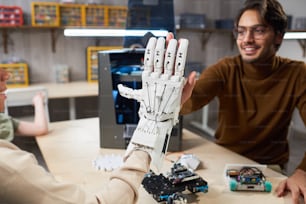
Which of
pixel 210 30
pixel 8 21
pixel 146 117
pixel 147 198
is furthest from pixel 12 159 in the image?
pixel 8 21

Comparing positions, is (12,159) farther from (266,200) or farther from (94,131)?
(94,131)

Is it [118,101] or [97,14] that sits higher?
[97,14]

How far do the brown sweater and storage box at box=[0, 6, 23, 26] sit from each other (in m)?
1.66

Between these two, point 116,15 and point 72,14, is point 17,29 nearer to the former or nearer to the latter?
point 72,14

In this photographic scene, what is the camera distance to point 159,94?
2.10ft

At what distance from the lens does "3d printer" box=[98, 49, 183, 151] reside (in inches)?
40.5

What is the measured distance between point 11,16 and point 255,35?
1.90 metres

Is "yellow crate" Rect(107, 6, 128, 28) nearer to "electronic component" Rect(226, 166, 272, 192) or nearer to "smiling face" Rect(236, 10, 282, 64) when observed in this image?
"smiling face" Rect(236, 10, 282, 64)

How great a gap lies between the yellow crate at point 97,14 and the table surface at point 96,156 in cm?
119

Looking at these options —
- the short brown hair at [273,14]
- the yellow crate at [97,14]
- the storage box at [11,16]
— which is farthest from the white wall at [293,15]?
the storage box at [11,16]

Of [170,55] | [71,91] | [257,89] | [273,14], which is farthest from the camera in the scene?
[71,91]

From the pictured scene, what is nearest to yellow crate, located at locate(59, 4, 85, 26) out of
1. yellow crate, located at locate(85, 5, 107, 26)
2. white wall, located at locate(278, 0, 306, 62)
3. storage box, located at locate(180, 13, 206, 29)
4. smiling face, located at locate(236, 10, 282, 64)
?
yellow crate, located at locate(85, 5, 107, 26)

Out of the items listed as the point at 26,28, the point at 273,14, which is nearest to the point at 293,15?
the point at 273,14

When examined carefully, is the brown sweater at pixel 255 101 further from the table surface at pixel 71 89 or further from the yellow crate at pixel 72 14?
the yellow crate at pixel 72 14
